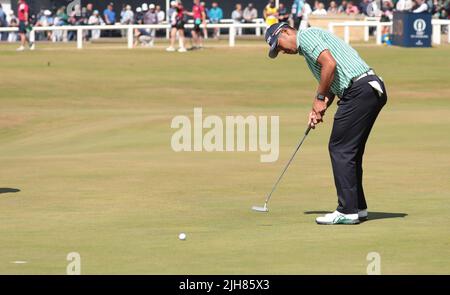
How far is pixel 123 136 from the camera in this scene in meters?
25.7

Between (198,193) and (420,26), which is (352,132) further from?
(420,26)

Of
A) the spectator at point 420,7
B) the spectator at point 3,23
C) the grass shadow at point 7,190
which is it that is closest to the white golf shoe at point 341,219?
the grass shadow at point 7,190

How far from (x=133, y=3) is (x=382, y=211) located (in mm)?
54436

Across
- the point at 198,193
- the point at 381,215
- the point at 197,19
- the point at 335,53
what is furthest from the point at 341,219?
the point at 197,19

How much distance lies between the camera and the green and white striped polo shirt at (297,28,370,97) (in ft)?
37.3

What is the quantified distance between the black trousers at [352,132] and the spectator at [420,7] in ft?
126

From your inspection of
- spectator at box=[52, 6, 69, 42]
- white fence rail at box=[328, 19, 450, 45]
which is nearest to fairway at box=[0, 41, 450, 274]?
white fence rail at box=[328, 19, 450, 45]

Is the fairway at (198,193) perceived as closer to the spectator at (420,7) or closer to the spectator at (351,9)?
the spectator at (420,7)

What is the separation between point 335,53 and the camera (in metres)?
11.5

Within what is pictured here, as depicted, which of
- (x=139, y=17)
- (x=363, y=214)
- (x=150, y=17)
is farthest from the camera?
(x=139, y=17)

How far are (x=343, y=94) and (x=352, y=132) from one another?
38 centimetres

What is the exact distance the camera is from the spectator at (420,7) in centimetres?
5006
